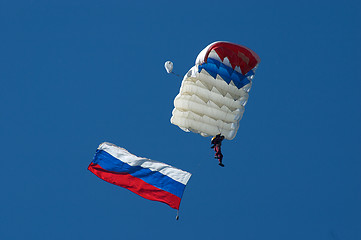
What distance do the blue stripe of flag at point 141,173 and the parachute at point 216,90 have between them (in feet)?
5.77

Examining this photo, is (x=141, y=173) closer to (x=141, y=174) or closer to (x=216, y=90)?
(x=141, y=174)

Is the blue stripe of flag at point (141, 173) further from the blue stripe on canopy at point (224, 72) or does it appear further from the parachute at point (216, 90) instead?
the blue stripe on canopy at point (224, 72)

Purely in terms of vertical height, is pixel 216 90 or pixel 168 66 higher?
pixel 168 66

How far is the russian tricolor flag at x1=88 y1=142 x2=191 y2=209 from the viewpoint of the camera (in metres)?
19.7

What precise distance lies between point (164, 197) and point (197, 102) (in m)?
3.16

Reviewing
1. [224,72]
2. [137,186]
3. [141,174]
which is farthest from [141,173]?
[224,72]

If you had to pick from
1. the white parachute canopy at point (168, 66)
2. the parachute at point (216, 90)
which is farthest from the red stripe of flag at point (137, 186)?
the white parachute canopy at point (168, 66)

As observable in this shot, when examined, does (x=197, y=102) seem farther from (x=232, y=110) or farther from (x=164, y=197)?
(x=164, y=197)

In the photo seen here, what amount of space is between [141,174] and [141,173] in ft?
0.11

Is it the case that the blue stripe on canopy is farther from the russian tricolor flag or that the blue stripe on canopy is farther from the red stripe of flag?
the red stripe of flag

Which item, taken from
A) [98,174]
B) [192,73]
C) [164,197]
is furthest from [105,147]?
[192,73]

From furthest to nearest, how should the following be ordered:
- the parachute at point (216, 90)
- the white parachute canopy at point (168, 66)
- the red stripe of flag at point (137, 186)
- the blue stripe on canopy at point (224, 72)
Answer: the red stripe of flag at point (137, 186), the white parachute canopy at point (168, 66), the blue stripe on canopy at point (224, 72), the parachute at point (216, 90)

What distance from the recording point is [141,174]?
20.5 metres

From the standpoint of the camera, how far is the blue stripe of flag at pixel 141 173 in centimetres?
1969
